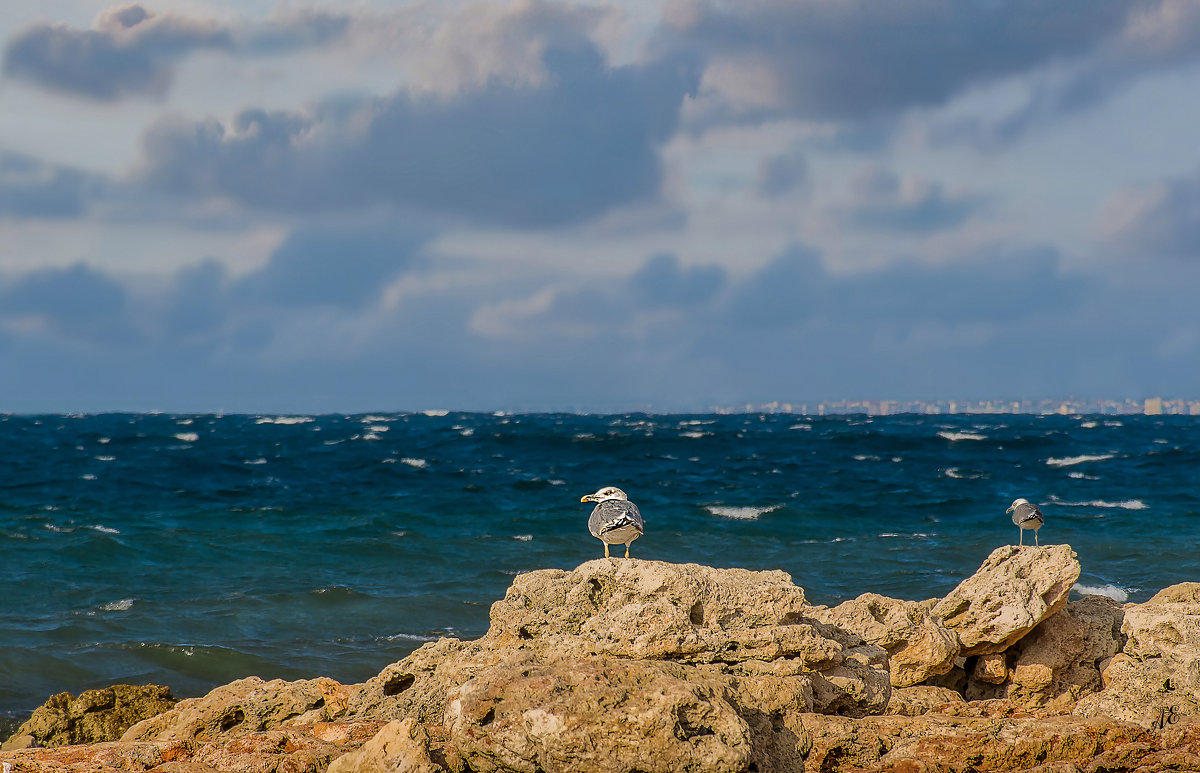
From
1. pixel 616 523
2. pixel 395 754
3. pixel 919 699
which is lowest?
pixel 919 699

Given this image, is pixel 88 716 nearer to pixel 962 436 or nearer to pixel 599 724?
pixel 599 724

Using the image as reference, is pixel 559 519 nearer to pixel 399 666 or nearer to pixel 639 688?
pixel 399 666

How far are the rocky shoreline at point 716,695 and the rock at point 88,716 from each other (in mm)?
15

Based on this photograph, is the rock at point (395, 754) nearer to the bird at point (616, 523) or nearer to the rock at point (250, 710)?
the rock at point (250, 710)

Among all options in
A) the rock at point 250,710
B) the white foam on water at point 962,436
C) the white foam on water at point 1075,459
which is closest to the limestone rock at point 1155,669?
the rock at point 250,710

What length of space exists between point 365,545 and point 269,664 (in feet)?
20.2

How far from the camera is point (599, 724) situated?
12.7 ft

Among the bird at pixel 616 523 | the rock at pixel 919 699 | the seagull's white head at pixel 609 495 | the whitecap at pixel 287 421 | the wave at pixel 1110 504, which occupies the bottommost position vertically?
the rock at pixel 919 699

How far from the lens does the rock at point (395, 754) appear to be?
4.13m

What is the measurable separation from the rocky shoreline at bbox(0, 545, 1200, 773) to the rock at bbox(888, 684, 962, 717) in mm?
17

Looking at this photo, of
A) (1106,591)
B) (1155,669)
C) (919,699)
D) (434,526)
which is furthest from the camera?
(434,526)

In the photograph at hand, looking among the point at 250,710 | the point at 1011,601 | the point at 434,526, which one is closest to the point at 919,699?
the point at 1011,601

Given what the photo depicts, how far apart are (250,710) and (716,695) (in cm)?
332

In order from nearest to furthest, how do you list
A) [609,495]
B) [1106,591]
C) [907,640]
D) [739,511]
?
[907,640]
[609,495]
[1106,591]
[739,511]
